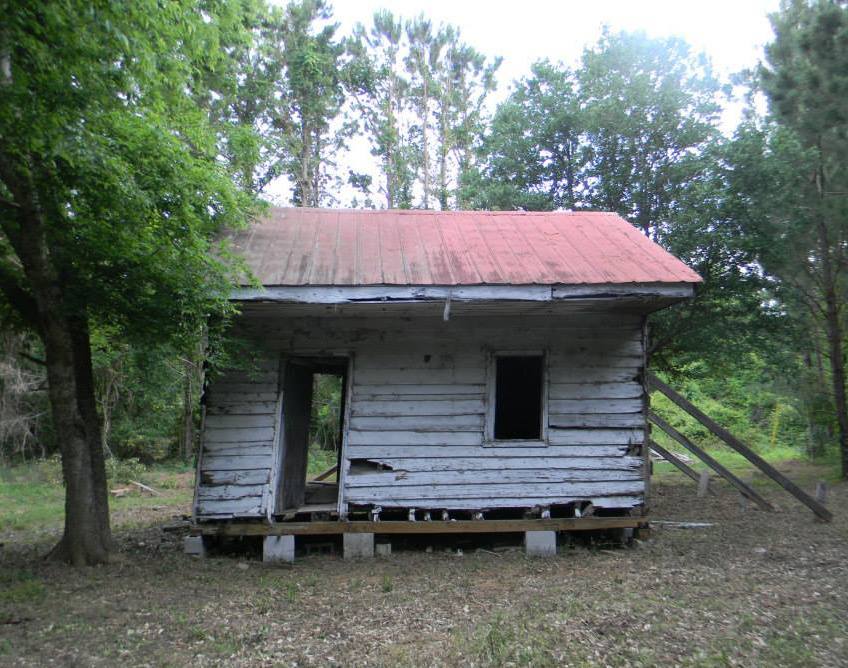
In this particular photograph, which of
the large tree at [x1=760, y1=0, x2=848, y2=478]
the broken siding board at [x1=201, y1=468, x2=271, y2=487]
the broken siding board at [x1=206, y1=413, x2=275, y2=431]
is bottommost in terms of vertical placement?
the broken siding board at [x1=201, y1=468, x2=271, y2=487]

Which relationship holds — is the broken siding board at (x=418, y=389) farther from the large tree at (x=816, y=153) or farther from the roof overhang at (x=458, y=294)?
the large tree at (x=816, y=153)

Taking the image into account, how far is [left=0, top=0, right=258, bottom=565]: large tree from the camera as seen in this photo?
434 cm

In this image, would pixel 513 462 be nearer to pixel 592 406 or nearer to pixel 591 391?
pixel 592 406

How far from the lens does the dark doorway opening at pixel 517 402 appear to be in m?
11.3

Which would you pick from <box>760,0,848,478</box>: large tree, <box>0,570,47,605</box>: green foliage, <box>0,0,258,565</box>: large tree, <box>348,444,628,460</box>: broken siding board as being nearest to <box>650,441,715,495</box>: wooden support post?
<box>348,444,628,460</box>: broken siding board

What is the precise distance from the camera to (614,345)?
7.86 metres

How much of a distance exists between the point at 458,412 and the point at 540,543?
1.99 meters

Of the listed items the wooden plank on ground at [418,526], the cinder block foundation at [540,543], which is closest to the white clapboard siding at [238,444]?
the wooden plank on ground at [418,526]

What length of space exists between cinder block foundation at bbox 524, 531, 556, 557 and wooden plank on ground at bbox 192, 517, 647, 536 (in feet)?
0.30

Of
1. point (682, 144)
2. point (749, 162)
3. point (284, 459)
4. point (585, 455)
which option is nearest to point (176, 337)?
point (284, 459)

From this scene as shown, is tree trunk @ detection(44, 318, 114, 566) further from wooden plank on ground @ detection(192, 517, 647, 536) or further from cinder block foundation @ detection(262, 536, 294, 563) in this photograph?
cinder block foundation @ detection(262, 536, 294, 563)

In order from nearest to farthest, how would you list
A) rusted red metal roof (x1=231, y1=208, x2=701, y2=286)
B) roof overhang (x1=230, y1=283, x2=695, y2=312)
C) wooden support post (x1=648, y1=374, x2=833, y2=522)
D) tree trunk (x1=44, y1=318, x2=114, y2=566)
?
tree trunk (x1=44, y1=318, x2=114, y2=566), roof overhang (x1=230, y1=283, x2=695, y2=312), rusted red metal roof (x1=231, y1=208, x2=701, y2=286), wooden support post (x1=648, y1=374, x2=833, y2=522)

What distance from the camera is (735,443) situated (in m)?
8.33

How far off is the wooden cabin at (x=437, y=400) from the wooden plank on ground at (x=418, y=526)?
0.03 meters
